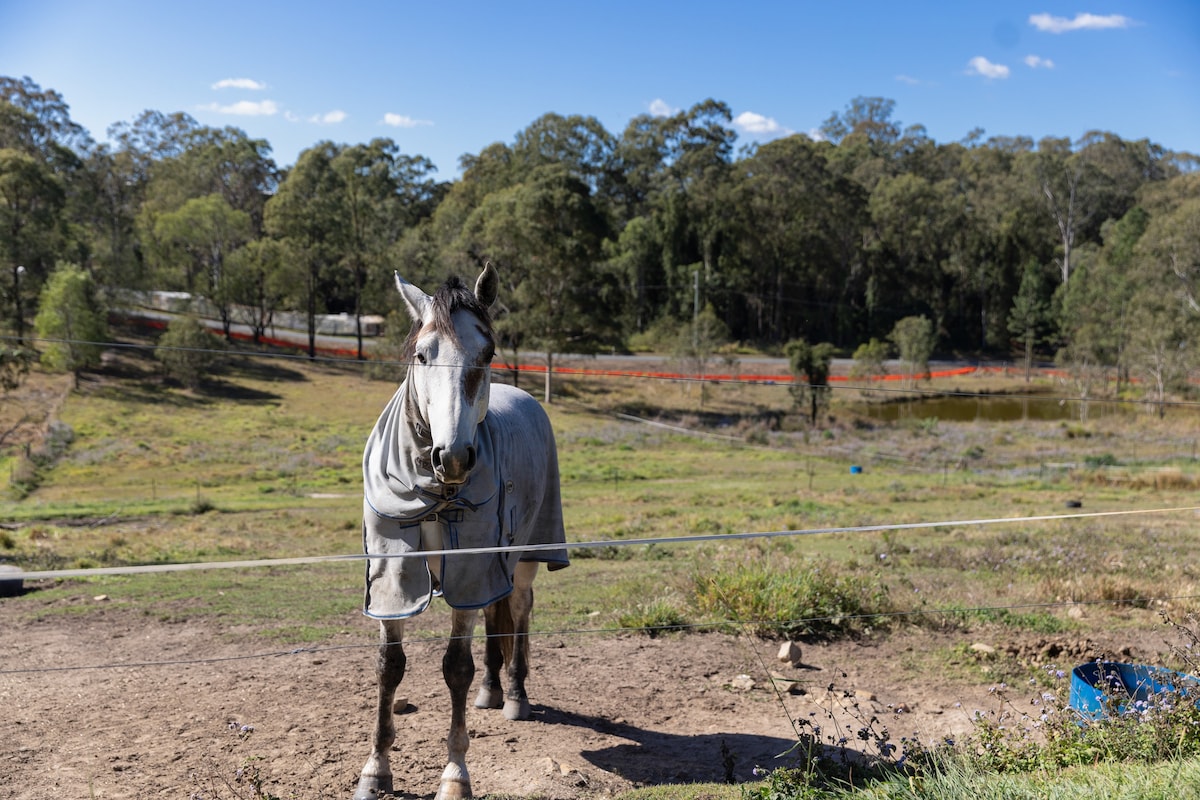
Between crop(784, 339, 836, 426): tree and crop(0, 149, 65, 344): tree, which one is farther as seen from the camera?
crop(784, 339, 836, 426): tree

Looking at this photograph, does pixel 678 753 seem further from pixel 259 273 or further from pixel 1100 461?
pixel 259 273


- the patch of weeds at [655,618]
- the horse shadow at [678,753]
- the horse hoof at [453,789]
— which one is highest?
the horse hoof at [453,789]

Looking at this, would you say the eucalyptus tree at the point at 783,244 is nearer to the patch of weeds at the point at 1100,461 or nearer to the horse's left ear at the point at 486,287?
the patch of weeds at the point at 1100,461

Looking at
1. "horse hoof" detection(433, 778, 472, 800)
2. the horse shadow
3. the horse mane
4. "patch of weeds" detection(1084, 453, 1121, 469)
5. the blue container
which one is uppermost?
the horse mane

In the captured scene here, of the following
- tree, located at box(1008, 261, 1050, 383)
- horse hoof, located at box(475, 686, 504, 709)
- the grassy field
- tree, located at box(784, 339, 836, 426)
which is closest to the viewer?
horse hoof, located at box(475, 686, 504, 709)

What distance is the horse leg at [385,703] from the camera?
4.85 metres

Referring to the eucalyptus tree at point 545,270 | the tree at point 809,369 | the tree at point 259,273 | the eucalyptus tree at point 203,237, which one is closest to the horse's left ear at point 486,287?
the eucalyptus tree at point 545,270

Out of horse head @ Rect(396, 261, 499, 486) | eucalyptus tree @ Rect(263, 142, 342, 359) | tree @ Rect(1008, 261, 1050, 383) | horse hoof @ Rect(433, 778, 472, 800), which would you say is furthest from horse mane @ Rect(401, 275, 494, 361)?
tree @ Rect(1008, 261, 1050, 383)

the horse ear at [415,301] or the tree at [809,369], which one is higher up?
the horse ear at [415,301]

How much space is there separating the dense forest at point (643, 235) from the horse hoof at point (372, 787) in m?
33.3

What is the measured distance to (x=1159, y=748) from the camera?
15.1ft

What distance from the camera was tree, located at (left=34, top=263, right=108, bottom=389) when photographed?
3275cm

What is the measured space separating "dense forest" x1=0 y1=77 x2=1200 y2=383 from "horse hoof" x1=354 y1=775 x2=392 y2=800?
33.3 metres

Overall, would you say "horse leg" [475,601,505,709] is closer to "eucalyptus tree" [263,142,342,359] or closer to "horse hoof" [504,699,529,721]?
"horse hoof" [504,699,529,721]
